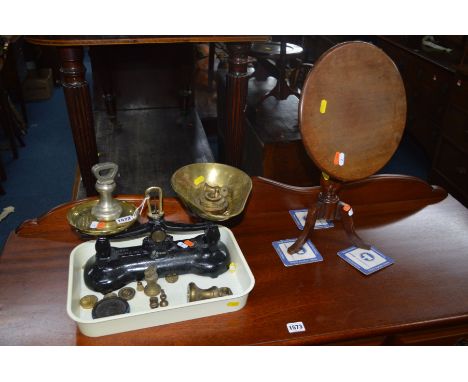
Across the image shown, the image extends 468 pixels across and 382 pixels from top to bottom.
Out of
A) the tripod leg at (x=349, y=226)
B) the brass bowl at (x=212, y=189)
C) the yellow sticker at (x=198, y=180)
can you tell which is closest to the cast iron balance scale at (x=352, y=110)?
the tripod leg at (x=349, y=226)

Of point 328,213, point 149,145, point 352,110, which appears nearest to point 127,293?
point 328,213

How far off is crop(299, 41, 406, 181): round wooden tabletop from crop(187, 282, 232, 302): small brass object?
40cm

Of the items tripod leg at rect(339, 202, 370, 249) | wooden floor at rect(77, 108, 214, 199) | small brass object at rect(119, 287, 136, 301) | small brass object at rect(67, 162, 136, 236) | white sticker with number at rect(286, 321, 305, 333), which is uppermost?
small brass object at rect(67, 162, 136, 236)

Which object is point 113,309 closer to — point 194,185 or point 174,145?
point 194,185

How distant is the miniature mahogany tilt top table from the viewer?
1.28 metres

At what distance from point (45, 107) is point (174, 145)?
223 centimetres

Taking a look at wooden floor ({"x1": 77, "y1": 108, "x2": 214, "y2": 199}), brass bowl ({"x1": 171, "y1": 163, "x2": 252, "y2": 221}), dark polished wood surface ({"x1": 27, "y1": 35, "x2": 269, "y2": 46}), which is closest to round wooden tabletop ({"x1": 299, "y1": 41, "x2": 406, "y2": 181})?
brass bowl ({"x1": 171, "y1": 163, "x2": 252, "y2": 221})

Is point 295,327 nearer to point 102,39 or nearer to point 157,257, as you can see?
point 157,257

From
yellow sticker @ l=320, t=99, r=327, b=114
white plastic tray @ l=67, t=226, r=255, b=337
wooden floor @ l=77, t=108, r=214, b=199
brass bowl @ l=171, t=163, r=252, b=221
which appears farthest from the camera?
wooden floor @ l=77, t=108, r=214, b=199

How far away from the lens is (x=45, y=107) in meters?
4.12

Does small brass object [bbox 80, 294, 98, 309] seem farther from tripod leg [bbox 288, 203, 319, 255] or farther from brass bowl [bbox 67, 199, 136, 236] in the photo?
tripod leg [bbox 288, 203, 319, 255]

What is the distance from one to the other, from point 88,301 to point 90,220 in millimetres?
224

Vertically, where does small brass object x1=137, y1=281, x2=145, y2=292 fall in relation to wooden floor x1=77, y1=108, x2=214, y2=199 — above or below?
above

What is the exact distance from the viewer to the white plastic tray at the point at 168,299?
37.1 inches
